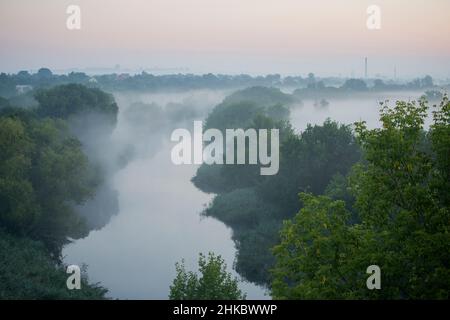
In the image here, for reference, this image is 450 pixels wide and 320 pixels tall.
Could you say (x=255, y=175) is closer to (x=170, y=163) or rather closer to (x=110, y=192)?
(x=110, y=192)

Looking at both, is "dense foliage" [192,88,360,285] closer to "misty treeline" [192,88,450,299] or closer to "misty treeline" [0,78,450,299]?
"misty treeline" [0,78,450,299]

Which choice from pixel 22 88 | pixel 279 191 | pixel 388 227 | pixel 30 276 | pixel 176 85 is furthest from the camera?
pixel 176 85

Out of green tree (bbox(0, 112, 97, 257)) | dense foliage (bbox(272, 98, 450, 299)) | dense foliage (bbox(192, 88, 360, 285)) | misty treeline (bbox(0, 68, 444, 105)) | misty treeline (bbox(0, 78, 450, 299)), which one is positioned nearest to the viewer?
dense foliage (bbox(272, 98, 450, 299))

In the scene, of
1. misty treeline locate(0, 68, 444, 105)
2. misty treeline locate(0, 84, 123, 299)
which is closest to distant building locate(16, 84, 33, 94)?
misty treeline locate(0, 68, 444, 105)

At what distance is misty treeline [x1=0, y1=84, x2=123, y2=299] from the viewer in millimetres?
28266

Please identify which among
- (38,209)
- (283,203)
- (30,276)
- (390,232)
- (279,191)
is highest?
A: (390,232)

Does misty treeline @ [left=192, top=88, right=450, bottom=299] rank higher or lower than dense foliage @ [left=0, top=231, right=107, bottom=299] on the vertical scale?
higher

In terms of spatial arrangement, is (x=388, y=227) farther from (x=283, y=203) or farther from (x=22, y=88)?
(x=22, y=88)

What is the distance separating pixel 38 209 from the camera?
122 feet

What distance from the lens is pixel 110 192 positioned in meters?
61.4

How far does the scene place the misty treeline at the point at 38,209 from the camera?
2827 cm

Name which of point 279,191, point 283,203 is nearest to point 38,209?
point 279,191
